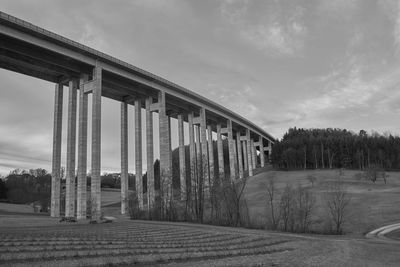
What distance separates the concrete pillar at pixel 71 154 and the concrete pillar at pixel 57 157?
1.77 metres

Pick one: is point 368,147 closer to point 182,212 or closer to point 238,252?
point 182,212

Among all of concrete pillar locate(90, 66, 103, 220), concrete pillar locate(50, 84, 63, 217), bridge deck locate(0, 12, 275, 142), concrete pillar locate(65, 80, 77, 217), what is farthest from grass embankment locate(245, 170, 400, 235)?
concrete pillar locate(50, 84, 63, 217)

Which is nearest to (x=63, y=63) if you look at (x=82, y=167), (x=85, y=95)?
(x=85, y=95)

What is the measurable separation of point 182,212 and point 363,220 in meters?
27.4

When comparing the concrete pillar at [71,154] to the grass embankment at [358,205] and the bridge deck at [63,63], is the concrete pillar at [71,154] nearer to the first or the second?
the bridge deck at [63,63]

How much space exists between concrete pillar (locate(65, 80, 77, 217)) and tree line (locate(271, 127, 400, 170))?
99921mm

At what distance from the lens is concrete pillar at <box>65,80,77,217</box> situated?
59.8 m

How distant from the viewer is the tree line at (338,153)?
139 m

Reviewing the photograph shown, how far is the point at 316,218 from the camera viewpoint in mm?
53688

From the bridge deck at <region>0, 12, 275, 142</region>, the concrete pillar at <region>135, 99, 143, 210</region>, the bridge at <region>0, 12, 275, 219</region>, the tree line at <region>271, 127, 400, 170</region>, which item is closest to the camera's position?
the bridge deck at <region>0, 12, 275, 142</region>

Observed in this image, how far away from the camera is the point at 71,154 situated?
61250 millimetres

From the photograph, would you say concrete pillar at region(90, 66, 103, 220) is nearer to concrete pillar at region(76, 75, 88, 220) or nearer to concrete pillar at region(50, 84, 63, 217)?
concrete pillar at region(76, 75, 88, 220)

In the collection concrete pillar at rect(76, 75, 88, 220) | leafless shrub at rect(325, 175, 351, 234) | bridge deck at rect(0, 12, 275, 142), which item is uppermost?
bridge deck at rect(0, 12, 275, 142)

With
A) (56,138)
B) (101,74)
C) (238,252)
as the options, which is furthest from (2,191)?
(238,252)
